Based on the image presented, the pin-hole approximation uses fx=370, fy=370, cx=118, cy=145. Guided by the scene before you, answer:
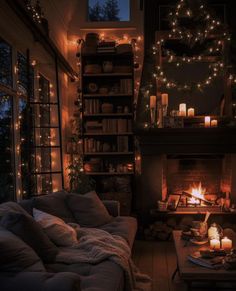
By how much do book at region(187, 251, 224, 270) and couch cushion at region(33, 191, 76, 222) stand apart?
4.83ft

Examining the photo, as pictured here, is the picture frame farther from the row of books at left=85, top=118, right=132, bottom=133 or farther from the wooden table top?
Answer: the wooden table top

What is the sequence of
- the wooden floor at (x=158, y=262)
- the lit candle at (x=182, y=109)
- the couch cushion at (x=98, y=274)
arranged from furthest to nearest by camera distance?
the lit candle at (x=182, y=109) → the wooden floor at (x=158, y=262) → the couch cushion at (x=98, y=274)

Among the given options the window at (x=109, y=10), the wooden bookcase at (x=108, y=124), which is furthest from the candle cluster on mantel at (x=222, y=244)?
the window at (x=109, y=10)

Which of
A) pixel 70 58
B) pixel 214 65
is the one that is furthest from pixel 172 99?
pixel 70 58

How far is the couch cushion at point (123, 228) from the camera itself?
3664 millimetres

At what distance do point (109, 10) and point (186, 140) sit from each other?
3.01 metres

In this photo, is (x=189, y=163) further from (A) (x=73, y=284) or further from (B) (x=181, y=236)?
(A) (x=73, y=284)

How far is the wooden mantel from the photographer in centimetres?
509

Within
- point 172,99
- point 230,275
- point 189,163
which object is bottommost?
point 230,275

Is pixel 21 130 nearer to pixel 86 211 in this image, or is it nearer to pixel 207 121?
pixel 86 211

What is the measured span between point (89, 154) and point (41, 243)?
11.8 ft

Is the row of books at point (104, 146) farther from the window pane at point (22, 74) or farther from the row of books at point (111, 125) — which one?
the window pane at point (22, 74)

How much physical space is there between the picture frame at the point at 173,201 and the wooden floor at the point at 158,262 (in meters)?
0.54

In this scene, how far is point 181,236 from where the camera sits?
11.8 feet
